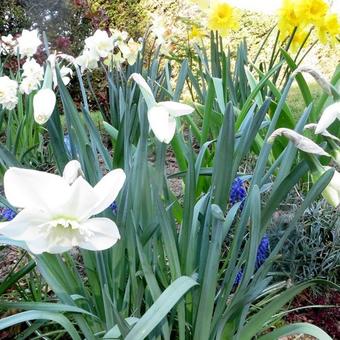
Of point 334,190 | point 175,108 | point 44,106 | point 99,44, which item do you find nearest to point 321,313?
point 334,190

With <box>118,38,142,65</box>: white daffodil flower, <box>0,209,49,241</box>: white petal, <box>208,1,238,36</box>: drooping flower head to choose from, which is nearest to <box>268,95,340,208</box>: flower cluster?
<box>0,209,49,241</box>: white petal

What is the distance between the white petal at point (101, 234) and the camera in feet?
2.19

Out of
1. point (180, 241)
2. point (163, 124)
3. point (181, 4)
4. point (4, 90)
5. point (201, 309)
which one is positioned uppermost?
point (181, 4)

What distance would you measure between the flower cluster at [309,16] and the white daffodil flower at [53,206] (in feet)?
5.17

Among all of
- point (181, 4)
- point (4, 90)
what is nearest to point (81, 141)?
point (4, 90)

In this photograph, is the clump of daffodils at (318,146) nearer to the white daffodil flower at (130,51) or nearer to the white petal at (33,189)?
the white petal at (33,189)

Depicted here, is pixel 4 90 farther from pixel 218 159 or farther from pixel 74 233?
pixel 74 233

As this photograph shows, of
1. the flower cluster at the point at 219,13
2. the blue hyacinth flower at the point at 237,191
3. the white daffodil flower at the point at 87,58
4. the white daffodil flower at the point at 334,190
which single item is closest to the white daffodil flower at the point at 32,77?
the white daffodil flower at the point at 87,58

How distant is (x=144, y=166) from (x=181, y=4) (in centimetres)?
595

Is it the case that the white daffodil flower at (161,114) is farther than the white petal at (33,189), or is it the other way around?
the white daffodil flower at (161,114)

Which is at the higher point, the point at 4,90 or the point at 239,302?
the point at 4,90

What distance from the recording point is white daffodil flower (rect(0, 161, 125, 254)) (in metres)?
0.62

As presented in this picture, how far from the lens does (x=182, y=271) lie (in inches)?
40.9

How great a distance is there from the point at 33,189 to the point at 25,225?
53 mm
